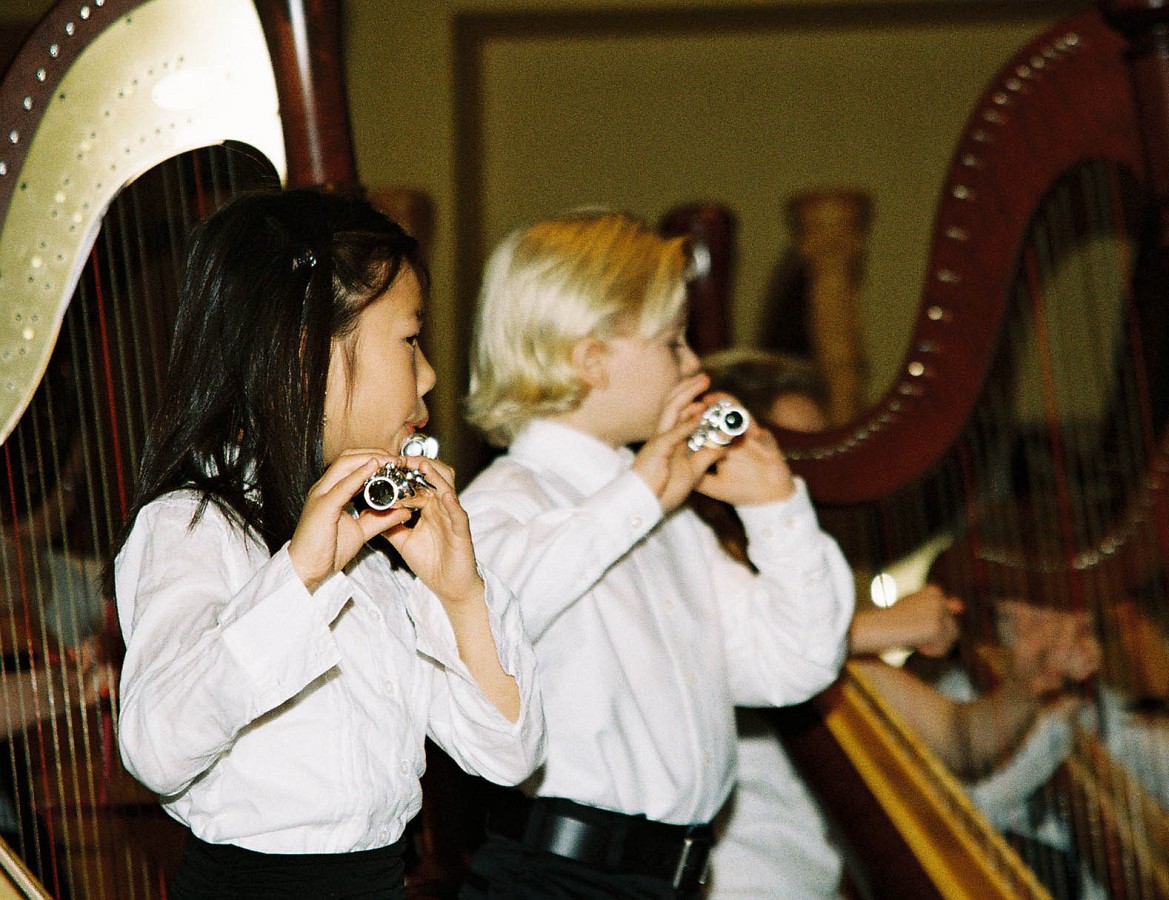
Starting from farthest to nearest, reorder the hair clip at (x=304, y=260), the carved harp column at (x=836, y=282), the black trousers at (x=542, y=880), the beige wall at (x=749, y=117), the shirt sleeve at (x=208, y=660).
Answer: the beige wall at (x=749, y=117) < the carved harp column at (x=836, y=282) < the black trousers at (x=542, y=880) < the hair clip at (x=304, y=260) < the shirt sleeve at (x=208, y=660)

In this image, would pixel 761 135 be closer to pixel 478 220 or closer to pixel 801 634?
pixel 478 220

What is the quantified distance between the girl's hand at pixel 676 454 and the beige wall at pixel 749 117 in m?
3.11

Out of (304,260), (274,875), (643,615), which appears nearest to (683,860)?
(643,615)

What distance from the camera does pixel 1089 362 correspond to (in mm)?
4570

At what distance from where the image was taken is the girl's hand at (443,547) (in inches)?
49.8

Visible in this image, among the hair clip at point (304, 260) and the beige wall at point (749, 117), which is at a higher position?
the hair clip at point (304, 260)

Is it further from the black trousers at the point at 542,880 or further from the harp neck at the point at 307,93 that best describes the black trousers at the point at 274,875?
the harp neck at the point at 307,93

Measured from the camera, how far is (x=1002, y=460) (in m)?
2.33

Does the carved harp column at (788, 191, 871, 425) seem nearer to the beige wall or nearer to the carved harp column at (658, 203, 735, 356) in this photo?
the carved harp column at (658, 203, 735, 356)

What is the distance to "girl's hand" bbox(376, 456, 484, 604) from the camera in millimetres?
1264

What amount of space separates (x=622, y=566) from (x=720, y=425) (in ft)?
0.68

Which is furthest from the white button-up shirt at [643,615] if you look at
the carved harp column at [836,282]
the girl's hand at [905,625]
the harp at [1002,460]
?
the carved harp column at [836,282]

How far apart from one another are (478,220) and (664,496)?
3223mm

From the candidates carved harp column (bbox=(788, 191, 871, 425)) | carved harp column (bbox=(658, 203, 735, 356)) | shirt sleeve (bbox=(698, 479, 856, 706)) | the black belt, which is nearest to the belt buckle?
the black belt
